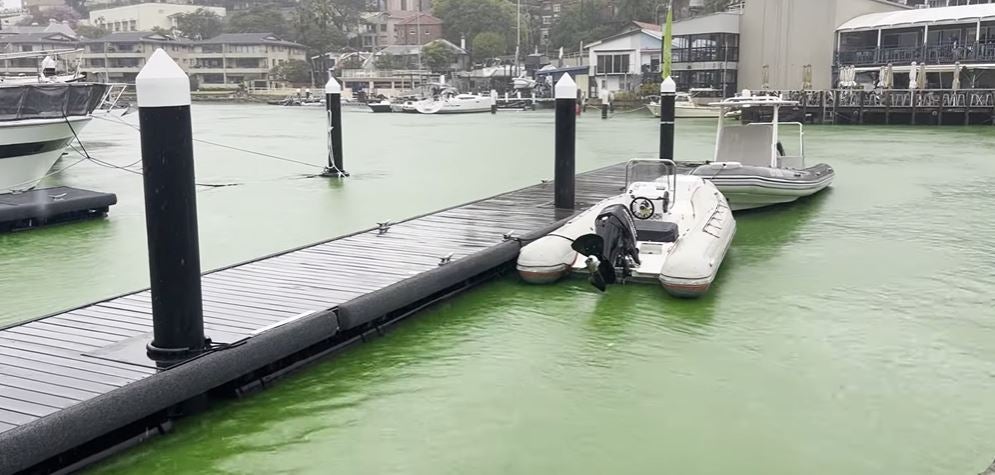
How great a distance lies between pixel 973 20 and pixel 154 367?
145 ft

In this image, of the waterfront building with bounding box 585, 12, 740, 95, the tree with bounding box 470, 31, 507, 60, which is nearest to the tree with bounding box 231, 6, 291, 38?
the tree with bounding box 470, 31, 507, 60

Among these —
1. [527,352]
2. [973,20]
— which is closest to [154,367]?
[527,352]

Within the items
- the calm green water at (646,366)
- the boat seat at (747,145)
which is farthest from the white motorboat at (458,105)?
the calm green water at (646,366)

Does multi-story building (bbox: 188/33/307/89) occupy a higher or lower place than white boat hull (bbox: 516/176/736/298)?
higher

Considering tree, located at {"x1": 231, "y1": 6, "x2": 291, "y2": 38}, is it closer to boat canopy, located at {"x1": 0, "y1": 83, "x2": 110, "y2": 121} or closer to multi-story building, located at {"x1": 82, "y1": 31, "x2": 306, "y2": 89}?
multi-story building, located at {"x1": 82, "y1": 31, "x2": 306, "y2": 89}

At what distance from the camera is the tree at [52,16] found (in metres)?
146

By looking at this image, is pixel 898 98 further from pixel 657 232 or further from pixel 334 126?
pixel 657 232

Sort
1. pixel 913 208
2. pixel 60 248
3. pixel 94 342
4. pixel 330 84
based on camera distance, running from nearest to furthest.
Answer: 1. pixel 94 342
2. pixel 60 248
3. pixel 913 208
4. pixel 330 84

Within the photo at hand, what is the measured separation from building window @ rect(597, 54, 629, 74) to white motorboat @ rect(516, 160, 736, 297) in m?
55.0

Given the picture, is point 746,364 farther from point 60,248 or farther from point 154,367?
point 60,248

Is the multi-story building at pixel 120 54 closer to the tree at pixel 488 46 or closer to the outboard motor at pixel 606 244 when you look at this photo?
the tree at pixel 488 46

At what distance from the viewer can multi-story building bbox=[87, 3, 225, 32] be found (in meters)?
127

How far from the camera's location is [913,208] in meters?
14.8

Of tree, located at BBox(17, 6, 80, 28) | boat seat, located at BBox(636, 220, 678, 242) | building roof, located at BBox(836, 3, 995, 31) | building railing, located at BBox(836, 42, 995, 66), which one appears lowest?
boat seat, located at BBox(636, 220, 678, 242)
